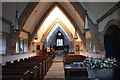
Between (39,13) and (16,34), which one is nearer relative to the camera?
(16,34)

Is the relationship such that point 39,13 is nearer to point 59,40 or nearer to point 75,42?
point 75,42

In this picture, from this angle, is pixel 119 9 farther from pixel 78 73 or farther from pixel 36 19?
pixel 36 19

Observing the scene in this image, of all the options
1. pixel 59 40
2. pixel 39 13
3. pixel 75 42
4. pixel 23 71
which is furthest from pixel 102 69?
pixel 59 40

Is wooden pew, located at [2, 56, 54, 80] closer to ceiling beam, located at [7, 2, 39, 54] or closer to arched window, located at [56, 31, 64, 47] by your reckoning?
ceiling beam, located at [7, 2, 39, 54]

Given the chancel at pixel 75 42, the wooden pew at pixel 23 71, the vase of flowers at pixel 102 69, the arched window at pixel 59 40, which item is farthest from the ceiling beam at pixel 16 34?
the arched window at pixel 59 40

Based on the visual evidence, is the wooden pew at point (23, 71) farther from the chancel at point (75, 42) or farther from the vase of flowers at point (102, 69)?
the vase of flowers at point (102, 69)

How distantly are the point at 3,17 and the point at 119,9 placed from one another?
197 inches

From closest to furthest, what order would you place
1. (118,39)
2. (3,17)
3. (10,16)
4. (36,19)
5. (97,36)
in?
(118,39), (3,17), (10,16), (97,36), (36,19)

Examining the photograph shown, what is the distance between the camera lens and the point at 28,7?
862cm

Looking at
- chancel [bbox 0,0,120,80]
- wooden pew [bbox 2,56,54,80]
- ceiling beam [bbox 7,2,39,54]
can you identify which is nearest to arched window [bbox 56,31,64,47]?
chancel [bbox 0,0,120,80]

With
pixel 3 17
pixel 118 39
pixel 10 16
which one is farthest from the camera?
pixel 10 16

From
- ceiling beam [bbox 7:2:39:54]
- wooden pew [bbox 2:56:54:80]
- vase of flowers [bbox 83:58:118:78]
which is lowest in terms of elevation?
wooden pew [bbox 2:56:54:80]

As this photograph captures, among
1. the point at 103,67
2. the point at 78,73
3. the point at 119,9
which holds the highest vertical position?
the point at 119,9

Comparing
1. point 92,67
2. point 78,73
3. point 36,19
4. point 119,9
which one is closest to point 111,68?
point 92,67
